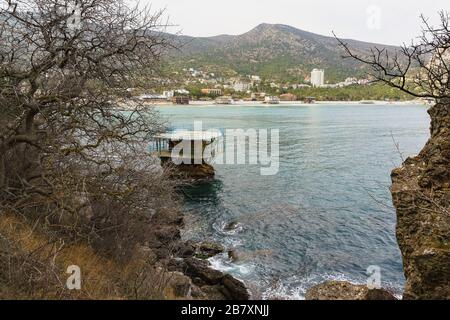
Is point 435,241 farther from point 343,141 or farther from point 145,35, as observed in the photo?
point 343,141

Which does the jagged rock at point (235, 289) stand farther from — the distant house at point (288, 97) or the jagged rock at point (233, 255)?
the distant house at point (288, 97)

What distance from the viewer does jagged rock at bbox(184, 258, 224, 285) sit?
14641 millimetres

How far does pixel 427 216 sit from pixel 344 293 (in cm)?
439

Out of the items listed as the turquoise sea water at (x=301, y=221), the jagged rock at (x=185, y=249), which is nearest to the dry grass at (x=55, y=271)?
the turquoise sea water at (x=301, y=221)

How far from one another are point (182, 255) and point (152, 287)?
9870mm

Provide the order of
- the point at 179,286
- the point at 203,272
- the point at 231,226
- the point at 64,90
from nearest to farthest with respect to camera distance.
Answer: the point at 64,90, the point at 179,286, the point at 203,272, the point at 231,226

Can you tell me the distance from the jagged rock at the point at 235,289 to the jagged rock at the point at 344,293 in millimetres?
2789

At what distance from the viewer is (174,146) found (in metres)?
36.8

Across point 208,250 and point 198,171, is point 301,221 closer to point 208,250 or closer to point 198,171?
point 208,250

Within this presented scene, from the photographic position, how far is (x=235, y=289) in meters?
13.9

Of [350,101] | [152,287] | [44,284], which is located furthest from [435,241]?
[350,101]

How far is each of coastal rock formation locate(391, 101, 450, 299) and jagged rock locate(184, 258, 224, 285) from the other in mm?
7592

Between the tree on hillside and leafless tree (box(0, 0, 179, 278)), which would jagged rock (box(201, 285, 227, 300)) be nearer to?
leafless tree (box(0, 0, 179, 278))

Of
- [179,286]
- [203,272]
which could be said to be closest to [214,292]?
[203,272]
